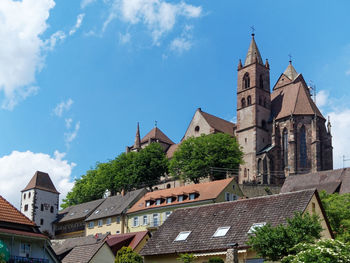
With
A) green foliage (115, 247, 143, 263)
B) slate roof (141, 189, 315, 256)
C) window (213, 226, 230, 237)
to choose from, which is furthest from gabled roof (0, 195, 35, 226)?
window (213, 226, 230, 237)

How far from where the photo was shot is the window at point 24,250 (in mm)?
29794

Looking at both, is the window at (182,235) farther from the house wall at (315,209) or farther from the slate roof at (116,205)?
the slate roof at (116,205)

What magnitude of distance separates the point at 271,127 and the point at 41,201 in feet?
152

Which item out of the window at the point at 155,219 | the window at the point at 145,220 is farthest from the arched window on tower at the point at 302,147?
the window at the point at 155,219

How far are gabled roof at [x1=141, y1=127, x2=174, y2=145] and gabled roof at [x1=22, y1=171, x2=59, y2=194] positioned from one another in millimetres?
29859

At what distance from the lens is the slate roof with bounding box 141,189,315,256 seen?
112 ft

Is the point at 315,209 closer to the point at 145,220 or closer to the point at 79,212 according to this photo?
the point at 145,220

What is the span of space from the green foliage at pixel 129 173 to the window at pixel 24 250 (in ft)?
217

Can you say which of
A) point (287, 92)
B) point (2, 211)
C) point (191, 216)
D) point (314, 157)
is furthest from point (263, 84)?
point (2, 211)

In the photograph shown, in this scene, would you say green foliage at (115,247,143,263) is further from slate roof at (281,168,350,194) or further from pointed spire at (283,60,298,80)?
pointed spire at (283,60,298,80)

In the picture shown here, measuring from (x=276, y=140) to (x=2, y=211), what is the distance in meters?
79.8

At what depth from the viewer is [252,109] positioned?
107 m

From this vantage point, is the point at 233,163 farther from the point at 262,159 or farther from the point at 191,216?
the point at 191,216

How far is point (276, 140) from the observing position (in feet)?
342
